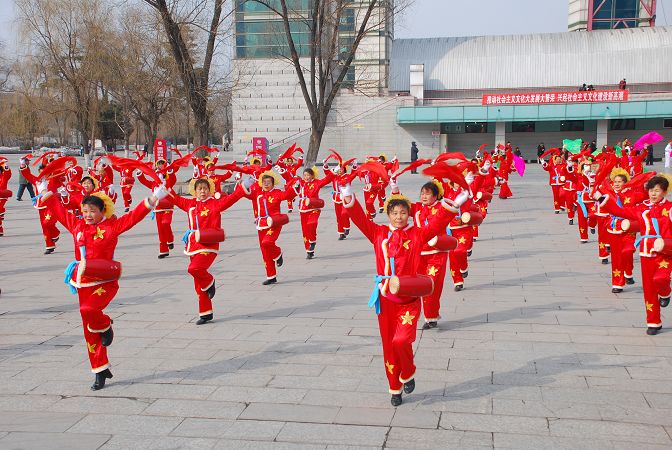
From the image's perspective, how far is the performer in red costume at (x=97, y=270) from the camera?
564 cm

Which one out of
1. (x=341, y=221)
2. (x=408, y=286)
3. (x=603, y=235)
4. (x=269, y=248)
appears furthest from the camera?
(x=341, y=221)

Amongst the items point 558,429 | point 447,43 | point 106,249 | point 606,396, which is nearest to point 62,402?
point 106,249

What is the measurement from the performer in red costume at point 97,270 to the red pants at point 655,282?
4.95 m

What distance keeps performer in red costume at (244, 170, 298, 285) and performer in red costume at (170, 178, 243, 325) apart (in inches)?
54.0

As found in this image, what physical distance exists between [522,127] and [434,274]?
43.0m

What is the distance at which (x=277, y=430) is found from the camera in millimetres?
4691

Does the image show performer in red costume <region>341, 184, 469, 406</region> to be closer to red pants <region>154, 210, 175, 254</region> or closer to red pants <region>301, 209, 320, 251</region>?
red pants <region>301, 209, 320, 251</region>

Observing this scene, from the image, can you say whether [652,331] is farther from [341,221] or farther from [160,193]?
[341,221]

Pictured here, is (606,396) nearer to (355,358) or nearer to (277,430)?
(355,358)

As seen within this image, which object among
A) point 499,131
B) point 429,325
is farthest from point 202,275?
point 499,131

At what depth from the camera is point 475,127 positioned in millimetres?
47688

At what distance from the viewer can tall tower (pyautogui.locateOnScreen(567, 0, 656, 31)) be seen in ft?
176

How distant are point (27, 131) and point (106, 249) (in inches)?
2146

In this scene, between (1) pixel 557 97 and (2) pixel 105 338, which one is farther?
(1) pixel 557 97
